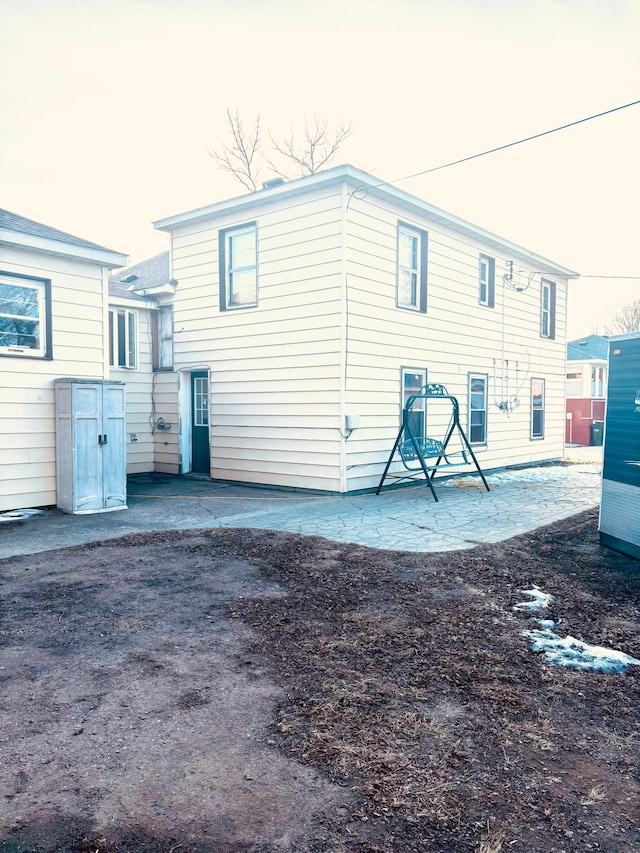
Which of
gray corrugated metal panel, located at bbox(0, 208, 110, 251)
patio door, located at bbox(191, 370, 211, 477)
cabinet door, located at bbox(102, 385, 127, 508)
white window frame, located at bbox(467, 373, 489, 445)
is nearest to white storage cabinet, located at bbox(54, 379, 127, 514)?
cabinet door, located at bbox(102, 385, 127, 508)

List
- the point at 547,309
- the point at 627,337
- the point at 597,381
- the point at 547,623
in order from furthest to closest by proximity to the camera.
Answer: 1. the point at 597,381
2. the point at 547,309
3. the point at 627,337
4. the point at 547,623

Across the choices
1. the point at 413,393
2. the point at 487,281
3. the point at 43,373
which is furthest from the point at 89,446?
the point at 487,281

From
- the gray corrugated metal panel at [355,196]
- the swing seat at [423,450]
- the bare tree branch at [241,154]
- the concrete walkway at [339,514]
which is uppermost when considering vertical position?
the bare tree branch at [241,154]

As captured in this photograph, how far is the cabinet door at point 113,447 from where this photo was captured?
892 centimetres

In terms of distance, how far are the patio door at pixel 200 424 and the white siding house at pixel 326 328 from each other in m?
0.04

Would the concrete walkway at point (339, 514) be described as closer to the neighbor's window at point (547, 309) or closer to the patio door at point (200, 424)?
the patio door at point (200, 424)

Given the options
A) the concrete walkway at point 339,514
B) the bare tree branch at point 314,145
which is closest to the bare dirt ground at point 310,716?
the concrete walkway at point 339,514

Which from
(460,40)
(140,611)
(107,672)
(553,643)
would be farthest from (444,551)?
(460,40)

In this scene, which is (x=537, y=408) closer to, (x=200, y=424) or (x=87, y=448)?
(x=200, y=424)

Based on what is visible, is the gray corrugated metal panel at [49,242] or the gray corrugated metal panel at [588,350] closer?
the gray corrugated metal panel at [49,242]

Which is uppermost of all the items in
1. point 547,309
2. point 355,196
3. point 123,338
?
point 355,196

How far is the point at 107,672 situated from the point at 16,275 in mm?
6899

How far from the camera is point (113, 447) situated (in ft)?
29.5

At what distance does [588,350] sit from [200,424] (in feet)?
94.5
